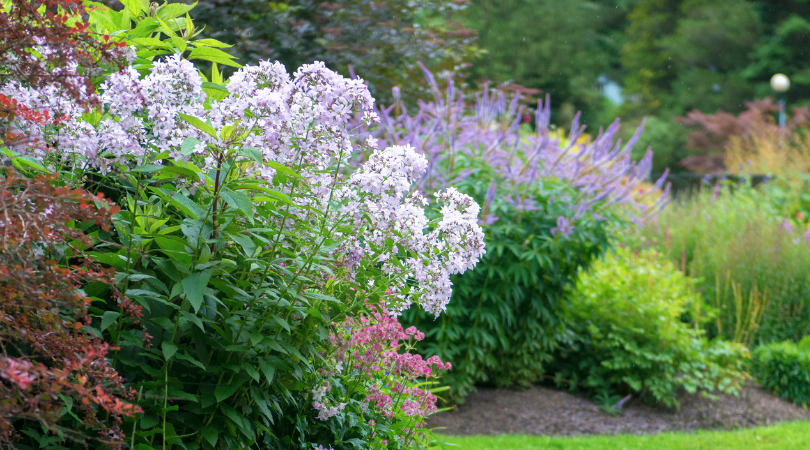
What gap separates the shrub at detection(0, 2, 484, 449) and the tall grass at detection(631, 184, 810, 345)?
5.57m

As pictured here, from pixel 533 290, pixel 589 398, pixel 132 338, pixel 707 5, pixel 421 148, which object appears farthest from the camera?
pixel 707 5

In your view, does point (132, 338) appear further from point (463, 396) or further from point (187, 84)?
point (463, 396)

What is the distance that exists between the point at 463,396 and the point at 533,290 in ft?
3.28

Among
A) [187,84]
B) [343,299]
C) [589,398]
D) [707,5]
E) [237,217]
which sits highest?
[707,5]

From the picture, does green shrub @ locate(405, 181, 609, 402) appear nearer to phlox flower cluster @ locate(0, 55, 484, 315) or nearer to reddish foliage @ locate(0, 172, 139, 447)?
phlox flower cluster @ locate(0, 55, 484, 315)

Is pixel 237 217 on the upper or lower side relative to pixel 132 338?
upper

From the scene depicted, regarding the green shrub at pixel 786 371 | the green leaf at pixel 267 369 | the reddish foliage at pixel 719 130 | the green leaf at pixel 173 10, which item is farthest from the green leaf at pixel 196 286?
the reddish foliage at pixel 719 130

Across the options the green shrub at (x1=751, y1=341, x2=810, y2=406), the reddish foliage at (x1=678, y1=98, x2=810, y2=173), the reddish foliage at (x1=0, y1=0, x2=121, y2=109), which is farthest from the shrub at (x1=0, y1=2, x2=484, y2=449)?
the reddish foliage at (x1=678, y1=98, x2=810, y2=173)

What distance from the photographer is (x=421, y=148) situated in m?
5.05

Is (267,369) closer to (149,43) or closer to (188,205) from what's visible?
(188,205)

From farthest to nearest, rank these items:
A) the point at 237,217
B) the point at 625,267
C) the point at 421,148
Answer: the point at 625,267 → the point at 421,148 → the point at 237,217

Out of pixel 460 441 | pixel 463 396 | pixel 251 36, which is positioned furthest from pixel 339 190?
pixel 251 36

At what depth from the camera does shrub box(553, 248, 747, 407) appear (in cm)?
576

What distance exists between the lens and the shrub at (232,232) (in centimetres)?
186
